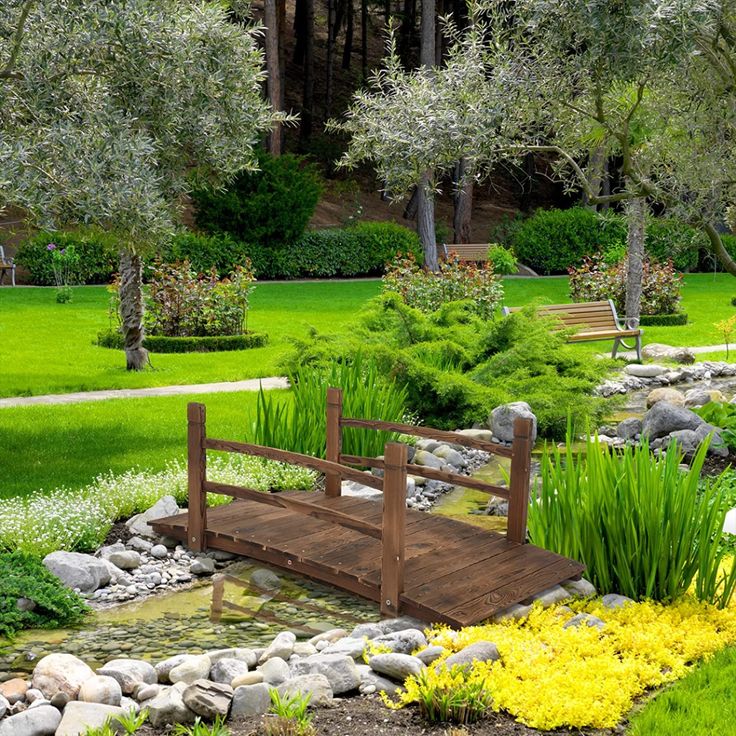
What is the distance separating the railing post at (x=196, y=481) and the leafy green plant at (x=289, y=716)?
229 centimetres

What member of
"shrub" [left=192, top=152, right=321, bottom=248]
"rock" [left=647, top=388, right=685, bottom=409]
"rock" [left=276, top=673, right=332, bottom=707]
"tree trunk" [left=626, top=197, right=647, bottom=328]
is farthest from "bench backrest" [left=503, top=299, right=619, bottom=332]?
"shrub" [left=192, top=152, right=321, bottom=248]

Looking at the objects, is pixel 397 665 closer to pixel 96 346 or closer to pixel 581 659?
pixel 581 659

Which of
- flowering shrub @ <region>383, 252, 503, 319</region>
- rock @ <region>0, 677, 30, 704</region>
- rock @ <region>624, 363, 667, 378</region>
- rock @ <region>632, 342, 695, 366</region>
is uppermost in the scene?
flowering shrub @ <region>383, 252, 503, 319</region>

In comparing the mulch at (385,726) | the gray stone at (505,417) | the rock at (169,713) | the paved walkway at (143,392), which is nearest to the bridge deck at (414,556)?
the mulch at (385,726)

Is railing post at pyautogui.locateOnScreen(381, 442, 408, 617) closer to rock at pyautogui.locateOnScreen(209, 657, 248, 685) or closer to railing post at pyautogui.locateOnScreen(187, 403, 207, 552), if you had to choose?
rock at pyautogui.locateOnScreen(209, 657, 248, 685)

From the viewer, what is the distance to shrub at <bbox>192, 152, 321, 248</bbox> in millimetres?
23500

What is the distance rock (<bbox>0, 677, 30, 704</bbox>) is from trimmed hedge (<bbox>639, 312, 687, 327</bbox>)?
15.4 m

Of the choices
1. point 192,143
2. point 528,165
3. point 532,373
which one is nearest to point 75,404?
point 192,143

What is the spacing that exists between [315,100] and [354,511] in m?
35.3

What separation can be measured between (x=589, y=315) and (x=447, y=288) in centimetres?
247

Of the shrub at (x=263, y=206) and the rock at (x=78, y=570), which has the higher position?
the shrub at (x=263, y=206)

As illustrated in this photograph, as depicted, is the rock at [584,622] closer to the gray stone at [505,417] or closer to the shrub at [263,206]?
the gray stone at [505,417]

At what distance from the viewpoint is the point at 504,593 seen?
5066 mm

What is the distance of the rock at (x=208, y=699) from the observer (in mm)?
3895
